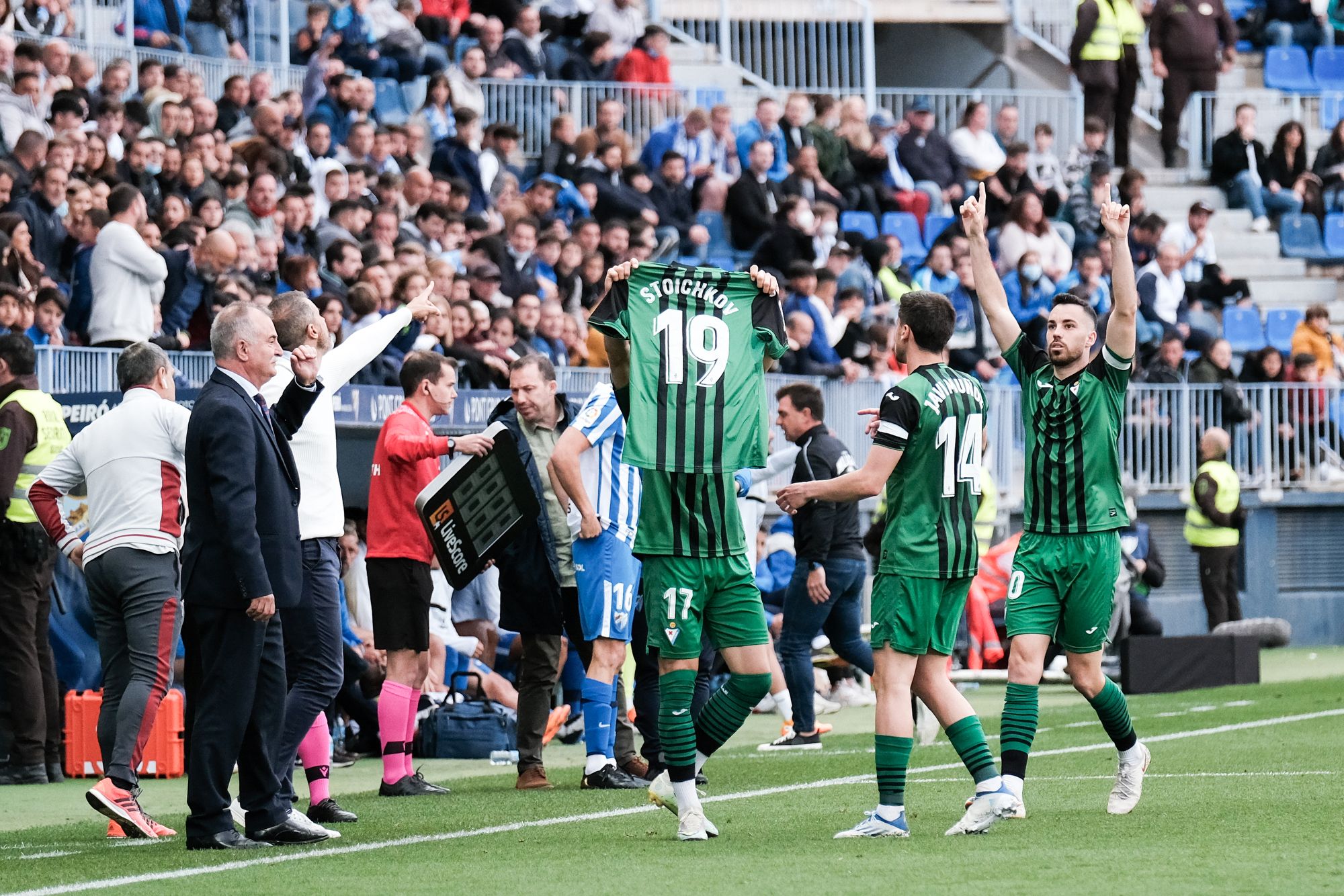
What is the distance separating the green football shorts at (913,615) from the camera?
27.1 feet

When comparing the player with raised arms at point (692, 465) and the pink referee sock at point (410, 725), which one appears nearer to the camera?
the player with raised arms at point (692, 465)

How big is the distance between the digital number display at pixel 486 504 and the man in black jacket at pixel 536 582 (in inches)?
5.4

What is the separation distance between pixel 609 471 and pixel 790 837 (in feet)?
10.4

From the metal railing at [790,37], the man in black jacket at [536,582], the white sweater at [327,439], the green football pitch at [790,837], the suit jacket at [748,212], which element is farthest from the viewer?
the metal railing at [790,37]

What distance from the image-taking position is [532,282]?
18.6 m

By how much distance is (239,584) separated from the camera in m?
8.15

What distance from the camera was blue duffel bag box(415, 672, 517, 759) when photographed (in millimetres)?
12852

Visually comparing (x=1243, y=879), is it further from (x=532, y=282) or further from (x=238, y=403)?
(x=532, y=282)

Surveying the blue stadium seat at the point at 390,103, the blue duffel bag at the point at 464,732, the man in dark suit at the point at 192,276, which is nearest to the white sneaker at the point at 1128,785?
the blue duffel bag at the point at 464,732

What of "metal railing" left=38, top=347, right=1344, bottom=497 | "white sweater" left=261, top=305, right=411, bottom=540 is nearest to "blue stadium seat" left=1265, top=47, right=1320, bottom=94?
"metal railing" left=38, top=347, right=1344, bottom=497

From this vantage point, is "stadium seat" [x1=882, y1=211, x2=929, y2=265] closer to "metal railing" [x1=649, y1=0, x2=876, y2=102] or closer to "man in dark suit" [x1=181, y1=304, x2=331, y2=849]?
"metal railing" [x1=649, y1=0, x2=876, y2=102]

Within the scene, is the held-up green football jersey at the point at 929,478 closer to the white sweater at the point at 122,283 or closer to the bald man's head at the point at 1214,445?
the white sweater at the point at 122,283

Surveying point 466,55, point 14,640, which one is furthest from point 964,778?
point 466,55

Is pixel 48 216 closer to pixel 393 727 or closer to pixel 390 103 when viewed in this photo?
pixel 393 727
